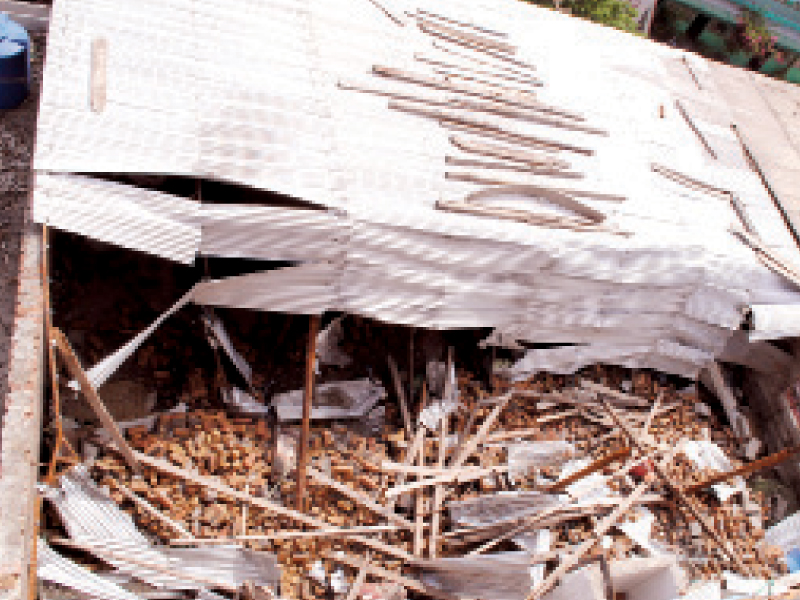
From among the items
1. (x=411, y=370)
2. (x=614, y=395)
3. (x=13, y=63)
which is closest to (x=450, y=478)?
(x=411, y=370)

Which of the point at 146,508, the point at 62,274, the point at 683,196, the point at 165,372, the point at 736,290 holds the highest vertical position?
the point at 683,196

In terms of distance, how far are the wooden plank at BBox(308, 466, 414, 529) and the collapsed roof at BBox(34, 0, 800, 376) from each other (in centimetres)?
168

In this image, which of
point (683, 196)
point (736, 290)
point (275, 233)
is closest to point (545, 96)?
point (683, 196)

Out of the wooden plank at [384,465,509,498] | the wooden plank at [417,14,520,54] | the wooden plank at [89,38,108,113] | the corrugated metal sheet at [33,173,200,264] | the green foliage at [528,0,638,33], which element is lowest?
the wooden plank at [384,465,509,498]

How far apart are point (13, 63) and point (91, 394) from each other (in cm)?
513

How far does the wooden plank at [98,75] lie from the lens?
6.73 m

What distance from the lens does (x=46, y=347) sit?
626cm

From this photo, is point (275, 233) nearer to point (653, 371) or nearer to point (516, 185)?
point (516, 185)

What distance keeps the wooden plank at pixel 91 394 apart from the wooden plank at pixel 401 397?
108 inches

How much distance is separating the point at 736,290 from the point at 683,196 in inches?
52.2

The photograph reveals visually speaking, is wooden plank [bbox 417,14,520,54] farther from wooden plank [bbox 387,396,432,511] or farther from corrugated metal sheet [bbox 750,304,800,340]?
wooden plank [bbox 387,396,432,511]

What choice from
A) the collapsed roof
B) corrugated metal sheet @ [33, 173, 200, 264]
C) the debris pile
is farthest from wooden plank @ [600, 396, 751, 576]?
corrugated metal sheet @ [33, 173, 200, 264]

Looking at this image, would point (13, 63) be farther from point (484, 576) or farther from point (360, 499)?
point (484, 576)

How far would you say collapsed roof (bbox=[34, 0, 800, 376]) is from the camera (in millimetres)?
6629
